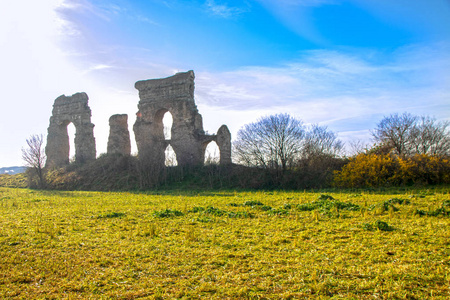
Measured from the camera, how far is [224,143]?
27938mm

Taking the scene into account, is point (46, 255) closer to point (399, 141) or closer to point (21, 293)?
point (21, 293)

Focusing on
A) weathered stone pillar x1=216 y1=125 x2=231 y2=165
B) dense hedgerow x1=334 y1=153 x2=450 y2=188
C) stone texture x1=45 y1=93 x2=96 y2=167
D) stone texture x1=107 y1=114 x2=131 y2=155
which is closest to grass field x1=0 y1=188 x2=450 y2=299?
dense hedgerow x1=334 y1=153 x2=450 y2=188

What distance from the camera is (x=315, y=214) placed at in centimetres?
882

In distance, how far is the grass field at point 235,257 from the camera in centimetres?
423

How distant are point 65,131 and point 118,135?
8125mm

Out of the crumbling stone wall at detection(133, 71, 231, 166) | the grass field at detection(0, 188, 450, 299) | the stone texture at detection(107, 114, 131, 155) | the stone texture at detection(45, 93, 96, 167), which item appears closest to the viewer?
the grass field at detection(0, 188, 450, 299)

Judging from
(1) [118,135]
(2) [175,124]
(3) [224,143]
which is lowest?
(3) [224,143]

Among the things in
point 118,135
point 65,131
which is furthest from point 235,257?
point 65,131

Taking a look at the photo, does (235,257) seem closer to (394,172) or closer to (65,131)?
(394,172)

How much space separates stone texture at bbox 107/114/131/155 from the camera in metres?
32.0

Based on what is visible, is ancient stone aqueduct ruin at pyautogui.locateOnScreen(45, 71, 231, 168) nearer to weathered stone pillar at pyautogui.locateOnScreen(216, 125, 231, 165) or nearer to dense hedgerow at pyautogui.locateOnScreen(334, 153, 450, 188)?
weathered stone pillar at pyautogui.locateOnScreen(216, 125, 231, 165)

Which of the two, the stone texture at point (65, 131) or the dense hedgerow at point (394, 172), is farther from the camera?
the stone texture at point (65, 131)

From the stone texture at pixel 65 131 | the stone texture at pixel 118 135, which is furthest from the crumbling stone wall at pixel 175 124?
the stone texture at pixel 65 131

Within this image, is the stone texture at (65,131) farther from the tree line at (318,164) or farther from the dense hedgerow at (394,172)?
the dense hedgerow at (394,172)
